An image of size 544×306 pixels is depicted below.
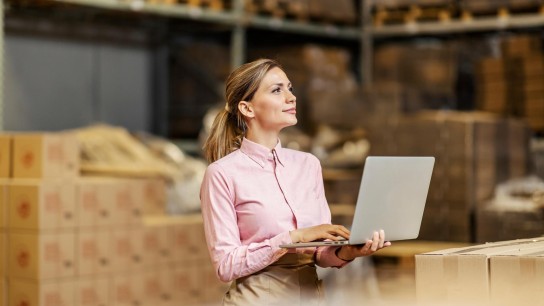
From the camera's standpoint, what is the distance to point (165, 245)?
681 centimetres

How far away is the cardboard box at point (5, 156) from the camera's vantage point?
246 inches

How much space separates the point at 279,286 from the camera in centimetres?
327

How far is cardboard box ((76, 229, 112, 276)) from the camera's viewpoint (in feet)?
20.4

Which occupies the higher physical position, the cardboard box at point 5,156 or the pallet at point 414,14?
the pallet at point 414,14

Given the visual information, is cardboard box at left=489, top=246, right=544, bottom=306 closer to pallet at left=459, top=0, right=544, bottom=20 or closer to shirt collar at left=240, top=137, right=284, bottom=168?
shirt collar at left=240, top=137, right=284, bottom=168

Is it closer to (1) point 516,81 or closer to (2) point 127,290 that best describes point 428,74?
(1) point 516,81

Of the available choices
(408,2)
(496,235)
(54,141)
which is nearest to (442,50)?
(408,2)

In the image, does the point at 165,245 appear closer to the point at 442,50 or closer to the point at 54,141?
the point at 54,141

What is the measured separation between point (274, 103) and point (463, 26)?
615cm

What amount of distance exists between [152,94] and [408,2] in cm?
258

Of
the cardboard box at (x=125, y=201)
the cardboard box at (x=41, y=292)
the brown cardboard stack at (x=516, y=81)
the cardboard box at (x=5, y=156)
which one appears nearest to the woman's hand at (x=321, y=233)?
the cardboard box at (x=41, y=292)

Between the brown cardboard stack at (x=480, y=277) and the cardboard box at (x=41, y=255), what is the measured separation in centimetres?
357

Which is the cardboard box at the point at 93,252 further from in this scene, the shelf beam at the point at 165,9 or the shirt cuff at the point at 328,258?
the shirt cuff at the point at 328,258

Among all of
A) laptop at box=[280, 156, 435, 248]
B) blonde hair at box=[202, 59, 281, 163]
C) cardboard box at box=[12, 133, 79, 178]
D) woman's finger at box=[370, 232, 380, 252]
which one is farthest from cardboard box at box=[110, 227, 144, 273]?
woman's finger at box=[370, 232, 380, 252]
